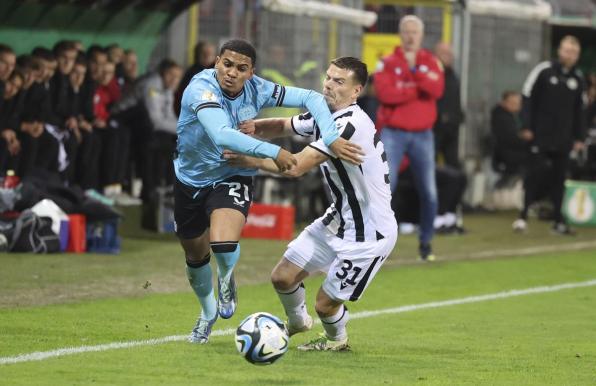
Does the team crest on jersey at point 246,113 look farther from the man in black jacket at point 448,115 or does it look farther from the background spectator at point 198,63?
the man in black jacket at point 448,115

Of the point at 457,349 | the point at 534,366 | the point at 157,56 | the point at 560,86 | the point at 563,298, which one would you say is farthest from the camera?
the point at 157,56

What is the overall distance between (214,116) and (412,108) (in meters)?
6.22

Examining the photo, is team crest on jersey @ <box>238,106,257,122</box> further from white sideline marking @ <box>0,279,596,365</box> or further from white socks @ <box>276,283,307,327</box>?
white sideline marking @ <box>0,279,596,365</box>

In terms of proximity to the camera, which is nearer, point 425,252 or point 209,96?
point 209,96

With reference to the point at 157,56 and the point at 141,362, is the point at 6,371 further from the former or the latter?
the point at 157,56

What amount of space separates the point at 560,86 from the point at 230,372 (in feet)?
37.9

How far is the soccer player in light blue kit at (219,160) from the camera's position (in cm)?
830

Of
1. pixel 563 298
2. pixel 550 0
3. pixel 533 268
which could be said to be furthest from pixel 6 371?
pixel 550 0

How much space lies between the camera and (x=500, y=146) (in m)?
22.4

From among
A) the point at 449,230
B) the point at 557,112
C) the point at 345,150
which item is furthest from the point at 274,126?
the point at 557,112

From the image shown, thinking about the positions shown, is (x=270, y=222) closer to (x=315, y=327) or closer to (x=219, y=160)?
(x=315, y=327)

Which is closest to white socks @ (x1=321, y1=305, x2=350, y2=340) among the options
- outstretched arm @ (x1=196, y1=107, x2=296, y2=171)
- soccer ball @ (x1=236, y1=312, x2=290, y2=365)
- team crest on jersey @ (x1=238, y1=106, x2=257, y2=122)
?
soccer ball @ (x1=236, y1=312, x2=290, y2=365)

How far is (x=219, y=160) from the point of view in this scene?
864 cm

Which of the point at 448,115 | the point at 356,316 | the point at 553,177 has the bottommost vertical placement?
the point at 553,177
